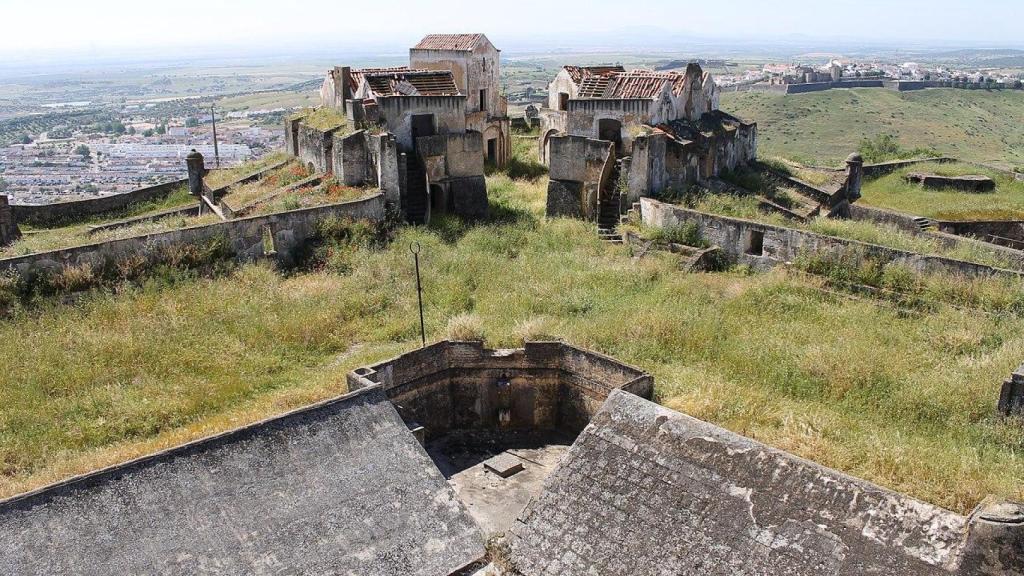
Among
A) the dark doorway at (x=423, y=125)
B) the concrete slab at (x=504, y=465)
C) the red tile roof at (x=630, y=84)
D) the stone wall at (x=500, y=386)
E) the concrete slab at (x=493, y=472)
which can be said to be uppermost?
the red tile roof at (x=630, y=84)

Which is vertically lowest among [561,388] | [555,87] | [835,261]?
[561,388]

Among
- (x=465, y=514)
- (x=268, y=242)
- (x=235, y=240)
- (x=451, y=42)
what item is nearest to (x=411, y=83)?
(x=451, y=42)

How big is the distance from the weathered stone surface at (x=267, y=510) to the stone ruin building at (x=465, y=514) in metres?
0.02

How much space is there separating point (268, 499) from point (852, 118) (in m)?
72.9

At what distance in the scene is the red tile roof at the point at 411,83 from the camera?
82.0 feet

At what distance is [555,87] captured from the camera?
31.6m

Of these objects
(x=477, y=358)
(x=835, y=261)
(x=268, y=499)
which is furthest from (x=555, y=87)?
(x=268, y=499)

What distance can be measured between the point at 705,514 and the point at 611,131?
1850cm

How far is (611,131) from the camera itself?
25453 mm

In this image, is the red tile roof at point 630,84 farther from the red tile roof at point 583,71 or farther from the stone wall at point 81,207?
the stone wall at point 81,207

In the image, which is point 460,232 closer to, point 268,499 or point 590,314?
point 590,314

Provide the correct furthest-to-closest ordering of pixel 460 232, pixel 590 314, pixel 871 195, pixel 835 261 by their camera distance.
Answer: pixel 871 195
pixel 460 232
pixel 835 261
pixel 590 314

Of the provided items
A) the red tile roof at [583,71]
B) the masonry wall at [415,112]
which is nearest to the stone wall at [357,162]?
the masonry wall at [415,112]

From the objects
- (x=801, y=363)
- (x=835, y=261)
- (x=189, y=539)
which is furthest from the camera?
(x=835, y=261)
